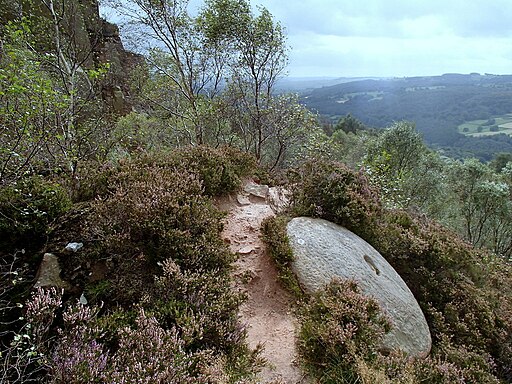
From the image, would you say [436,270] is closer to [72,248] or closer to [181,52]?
[72,248]

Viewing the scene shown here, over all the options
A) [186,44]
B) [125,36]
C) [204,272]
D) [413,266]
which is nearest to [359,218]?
[413,266]

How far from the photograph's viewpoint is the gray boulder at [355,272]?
4.49 m

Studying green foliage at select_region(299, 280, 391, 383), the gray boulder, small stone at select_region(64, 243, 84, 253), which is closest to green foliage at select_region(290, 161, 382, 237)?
the gray boulder

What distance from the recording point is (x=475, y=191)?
15.7 m

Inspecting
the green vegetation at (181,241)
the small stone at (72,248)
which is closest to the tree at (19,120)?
the green vegetation at (181,241)

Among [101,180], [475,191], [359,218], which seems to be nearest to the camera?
[101,180]

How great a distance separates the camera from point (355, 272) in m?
4.78

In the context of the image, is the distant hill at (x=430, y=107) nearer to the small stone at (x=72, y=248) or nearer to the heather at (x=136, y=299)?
the heather at (x=136, y=299)

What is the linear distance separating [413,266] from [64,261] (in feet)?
20.4

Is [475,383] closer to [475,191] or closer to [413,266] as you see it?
[413,266]

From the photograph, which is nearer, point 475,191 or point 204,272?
point 204,272

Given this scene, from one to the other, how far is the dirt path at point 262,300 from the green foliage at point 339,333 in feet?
0.80

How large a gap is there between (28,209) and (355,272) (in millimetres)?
4603

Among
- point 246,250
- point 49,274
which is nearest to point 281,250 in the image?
point 246,250
